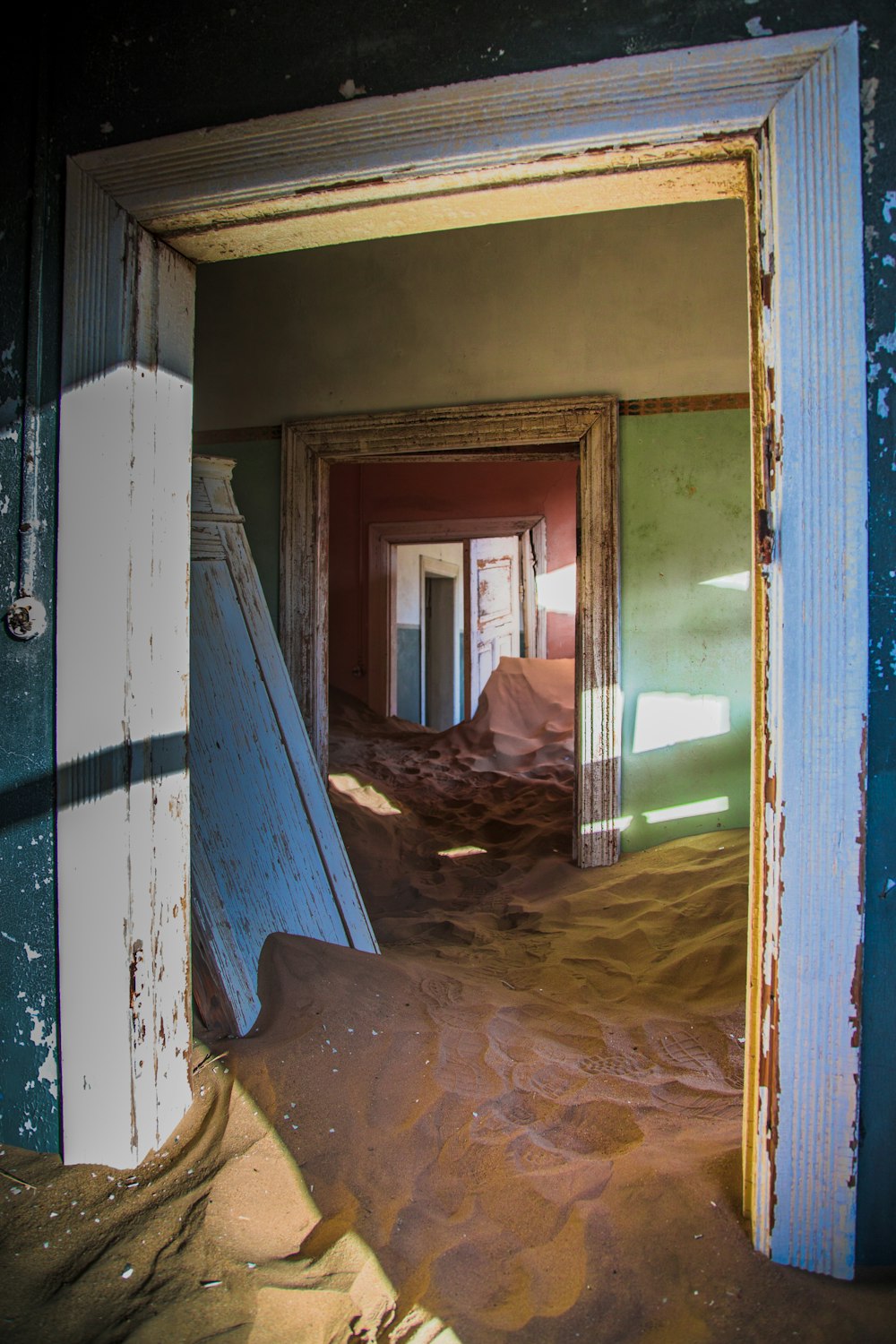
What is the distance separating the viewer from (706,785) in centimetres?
441

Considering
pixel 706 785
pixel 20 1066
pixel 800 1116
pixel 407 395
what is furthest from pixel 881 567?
pixel 407 395

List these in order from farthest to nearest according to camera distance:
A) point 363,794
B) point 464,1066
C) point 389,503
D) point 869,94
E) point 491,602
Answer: point 491,602, point 389,503, point 363,794, point 464,1066, point 869,94

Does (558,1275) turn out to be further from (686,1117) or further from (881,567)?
(881,567)

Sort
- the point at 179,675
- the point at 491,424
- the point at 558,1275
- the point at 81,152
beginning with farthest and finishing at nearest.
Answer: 1. the point at 491,424
2. the point at 179,675
3. the point at 81,152
4. the point at 558,1275

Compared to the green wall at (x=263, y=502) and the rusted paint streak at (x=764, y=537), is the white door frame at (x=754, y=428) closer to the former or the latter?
the rusted paint streak at (x=764, y=537)

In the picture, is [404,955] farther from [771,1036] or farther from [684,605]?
[684,605]

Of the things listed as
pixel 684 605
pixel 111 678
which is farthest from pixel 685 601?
pixel 111 678

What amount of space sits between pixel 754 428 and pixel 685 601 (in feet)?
9.87

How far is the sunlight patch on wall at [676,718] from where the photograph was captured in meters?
4.39

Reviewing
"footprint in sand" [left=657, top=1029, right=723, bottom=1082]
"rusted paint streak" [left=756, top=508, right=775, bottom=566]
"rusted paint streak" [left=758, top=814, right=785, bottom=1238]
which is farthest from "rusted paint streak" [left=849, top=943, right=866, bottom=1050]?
"footprint in sand" [left=657, top=1029, right=723, bottom=1082]

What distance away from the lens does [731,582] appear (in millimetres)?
4371

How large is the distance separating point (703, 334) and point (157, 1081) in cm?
422

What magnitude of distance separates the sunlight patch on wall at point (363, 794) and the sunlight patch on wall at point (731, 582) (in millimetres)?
2479

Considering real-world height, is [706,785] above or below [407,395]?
below
